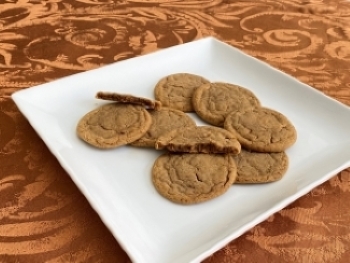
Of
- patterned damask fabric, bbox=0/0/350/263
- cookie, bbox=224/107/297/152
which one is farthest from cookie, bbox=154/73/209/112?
patterned damask fabric, bbox=0/0/350/263

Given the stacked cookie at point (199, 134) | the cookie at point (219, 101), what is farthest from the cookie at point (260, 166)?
the cookie at point (219, 101)

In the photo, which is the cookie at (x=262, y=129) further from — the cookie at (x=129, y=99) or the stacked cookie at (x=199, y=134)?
the cookie at (x=129, y=99)

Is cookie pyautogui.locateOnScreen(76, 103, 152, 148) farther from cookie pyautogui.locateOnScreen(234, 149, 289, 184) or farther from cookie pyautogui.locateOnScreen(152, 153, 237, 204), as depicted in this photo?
cookie pyautogui.locateOnScreen(234, 149, 289, 184)

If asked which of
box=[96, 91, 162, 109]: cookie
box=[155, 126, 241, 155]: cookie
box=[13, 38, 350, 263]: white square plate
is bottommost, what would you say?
box=[13, 38, 350, 263]: white square plate

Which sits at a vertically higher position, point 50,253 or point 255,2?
point 255,2

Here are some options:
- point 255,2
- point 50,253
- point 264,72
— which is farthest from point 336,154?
point 255,2

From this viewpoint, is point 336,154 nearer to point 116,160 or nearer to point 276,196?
point 276,196
